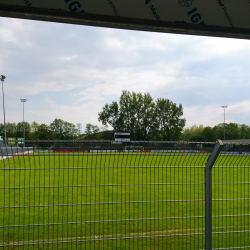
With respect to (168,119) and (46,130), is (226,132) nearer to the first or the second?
(168,119)

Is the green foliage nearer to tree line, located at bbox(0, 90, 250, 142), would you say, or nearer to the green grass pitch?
tree line, located at bbox(0, 90, 250, 142)

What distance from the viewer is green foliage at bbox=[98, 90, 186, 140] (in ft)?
200

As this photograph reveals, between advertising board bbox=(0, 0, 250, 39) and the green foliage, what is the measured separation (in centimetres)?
5640

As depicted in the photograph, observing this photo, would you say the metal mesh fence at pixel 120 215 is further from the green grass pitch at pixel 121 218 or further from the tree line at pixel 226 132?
the tree line at pixel 226 132

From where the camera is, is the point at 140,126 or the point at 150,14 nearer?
the point at 150,14

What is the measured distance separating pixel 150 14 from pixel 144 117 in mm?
60144

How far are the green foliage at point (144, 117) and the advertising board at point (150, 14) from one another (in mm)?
56398

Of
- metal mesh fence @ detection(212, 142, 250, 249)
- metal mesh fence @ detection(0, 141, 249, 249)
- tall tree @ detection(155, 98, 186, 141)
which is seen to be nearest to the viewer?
metal mesh fence @ detection(0, 141, 249, 249)

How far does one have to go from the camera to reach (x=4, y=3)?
2.60 m

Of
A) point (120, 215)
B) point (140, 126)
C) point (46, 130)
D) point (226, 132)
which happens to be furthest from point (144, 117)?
point (120, 215)

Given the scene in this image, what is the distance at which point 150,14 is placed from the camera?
2977 mm

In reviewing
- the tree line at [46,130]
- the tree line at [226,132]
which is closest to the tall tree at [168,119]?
the tree line at [226,132]

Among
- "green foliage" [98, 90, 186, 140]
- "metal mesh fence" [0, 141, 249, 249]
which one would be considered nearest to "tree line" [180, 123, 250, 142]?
"green foliage" [98, 90, 186, 140]

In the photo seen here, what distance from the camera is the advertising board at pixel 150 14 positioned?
2.70m
